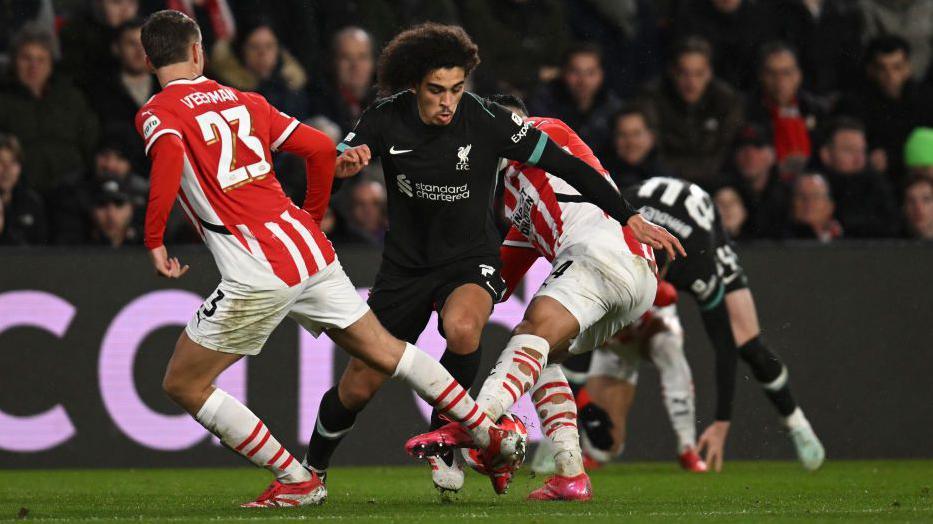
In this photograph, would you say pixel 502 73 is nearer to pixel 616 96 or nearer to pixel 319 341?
pixel 616 96

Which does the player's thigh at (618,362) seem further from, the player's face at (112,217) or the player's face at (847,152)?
the player's face at (112,217)

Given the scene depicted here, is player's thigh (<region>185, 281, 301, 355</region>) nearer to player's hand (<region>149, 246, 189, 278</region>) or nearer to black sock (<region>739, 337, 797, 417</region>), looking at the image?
player's hand (<region>149, 246, 189, 278</region>)

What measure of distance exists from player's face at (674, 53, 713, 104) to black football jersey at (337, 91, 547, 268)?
5.23 metres

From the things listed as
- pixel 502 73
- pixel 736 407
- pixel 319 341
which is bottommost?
pixel 736 407

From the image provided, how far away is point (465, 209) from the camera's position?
6953 mm

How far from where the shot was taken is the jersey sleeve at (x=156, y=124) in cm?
605

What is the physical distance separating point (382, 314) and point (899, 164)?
22.1ft

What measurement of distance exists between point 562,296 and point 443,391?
0.72 m

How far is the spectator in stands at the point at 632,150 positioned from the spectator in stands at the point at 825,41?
2.42 m

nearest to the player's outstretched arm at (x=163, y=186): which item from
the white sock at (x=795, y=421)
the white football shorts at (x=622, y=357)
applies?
the white football shorts at (x=622, y=357)

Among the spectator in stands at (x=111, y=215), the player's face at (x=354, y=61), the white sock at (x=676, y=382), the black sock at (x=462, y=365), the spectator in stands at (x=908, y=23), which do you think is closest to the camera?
the black sock at (x=462, y=365)

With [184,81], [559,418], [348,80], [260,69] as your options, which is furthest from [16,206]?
[559,418]

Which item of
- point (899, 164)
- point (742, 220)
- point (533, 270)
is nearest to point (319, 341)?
point (533, 270)

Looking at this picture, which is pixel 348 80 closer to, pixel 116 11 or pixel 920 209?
pixel 116 11
